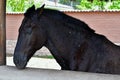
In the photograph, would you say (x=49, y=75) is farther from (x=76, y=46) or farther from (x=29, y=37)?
(x=76, y=46)

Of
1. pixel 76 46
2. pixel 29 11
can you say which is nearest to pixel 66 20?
pixel 76 46

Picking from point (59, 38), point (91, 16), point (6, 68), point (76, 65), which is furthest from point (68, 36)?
point (91, 16)

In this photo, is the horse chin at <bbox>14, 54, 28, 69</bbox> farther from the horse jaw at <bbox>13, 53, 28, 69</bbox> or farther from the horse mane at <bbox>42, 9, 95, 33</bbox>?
the horse mane at <bbox>42, 9, 95, 33</bbox>

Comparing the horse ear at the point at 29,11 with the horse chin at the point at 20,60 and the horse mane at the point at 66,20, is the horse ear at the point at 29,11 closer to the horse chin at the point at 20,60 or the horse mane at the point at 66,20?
the horse mane at the point at 66,20

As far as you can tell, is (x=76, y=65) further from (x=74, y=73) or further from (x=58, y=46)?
(x=74, y=73)

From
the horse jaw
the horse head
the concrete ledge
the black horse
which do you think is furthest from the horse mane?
the concrete ledge

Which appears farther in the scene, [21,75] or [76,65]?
[76,65]

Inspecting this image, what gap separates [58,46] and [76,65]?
275 mm

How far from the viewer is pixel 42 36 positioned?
10.5 feet

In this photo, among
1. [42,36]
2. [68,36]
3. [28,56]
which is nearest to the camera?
[28,56]

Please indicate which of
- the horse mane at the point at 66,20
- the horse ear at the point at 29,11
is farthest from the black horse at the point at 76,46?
the horse ear at the point at 29,11

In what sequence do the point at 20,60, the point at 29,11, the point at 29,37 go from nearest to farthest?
the point at 20,60 → the point at 29,37 → the point at 29,11

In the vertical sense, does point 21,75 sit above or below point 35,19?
below

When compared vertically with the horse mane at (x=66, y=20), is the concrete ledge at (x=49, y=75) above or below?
below
